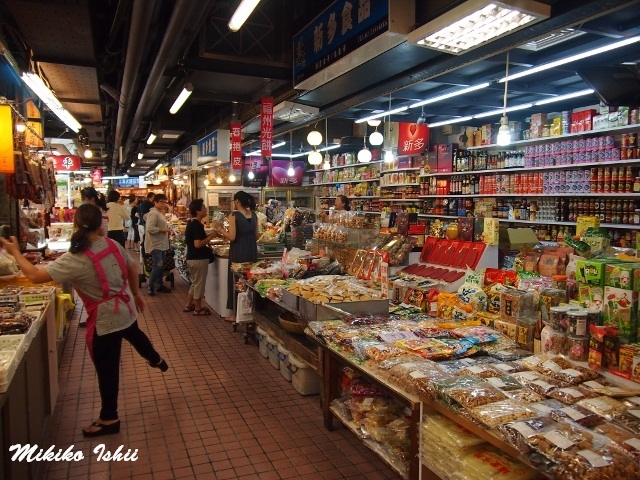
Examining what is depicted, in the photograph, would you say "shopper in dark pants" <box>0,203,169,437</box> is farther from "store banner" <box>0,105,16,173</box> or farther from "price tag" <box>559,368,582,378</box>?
"price tag" <box>559,368,582,378</box>

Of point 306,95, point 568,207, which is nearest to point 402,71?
point 306,95

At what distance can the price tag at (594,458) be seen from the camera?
192 centimetres

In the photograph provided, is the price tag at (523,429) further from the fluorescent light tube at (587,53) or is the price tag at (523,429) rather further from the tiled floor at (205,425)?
the fluorescent light tube at (587,53)

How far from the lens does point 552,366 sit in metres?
2.85

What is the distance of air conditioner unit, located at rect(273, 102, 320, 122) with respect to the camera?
808 centimetres

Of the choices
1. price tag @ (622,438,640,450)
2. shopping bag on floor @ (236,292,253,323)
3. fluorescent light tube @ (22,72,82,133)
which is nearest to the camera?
price tag @ (622,438,640,450)

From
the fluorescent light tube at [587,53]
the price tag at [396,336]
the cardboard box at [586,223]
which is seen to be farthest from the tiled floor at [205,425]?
the fluorescent light tube at [587,53]

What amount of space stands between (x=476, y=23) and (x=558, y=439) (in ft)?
9.87

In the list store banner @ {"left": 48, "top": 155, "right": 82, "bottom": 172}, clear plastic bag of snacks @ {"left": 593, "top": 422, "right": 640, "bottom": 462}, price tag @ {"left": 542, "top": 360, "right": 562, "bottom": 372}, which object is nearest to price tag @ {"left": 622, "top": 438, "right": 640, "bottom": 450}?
clear plastic bag of snacks @ {"left": 593, "top": 422, "right": 640, "bottom": 462}

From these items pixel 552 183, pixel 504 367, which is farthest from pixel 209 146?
pixel 504 367

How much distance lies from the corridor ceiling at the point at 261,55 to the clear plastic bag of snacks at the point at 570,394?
283 centimetres

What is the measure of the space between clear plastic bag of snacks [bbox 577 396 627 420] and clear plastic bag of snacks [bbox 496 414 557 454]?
263 millimetres

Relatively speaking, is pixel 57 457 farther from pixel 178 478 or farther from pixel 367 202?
pixel 367 202

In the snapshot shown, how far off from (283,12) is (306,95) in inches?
49.2
